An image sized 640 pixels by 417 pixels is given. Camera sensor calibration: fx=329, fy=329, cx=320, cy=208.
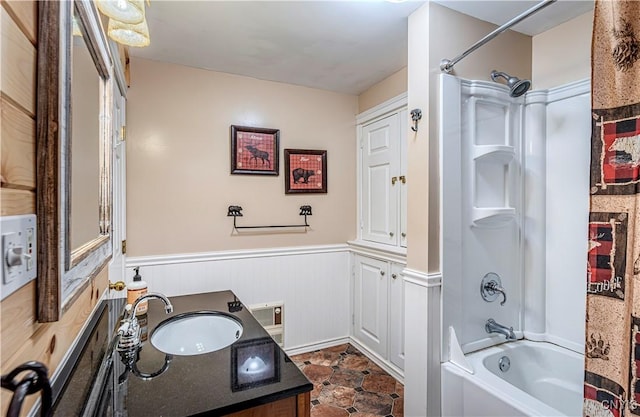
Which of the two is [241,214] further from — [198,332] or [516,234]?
[516,234]

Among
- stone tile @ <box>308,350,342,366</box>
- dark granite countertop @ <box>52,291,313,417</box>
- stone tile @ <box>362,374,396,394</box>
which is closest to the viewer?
dark granite countertop @ <box>52,291,313,417</box>

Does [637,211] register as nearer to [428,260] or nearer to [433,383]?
[428,260]

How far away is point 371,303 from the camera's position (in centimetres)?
284

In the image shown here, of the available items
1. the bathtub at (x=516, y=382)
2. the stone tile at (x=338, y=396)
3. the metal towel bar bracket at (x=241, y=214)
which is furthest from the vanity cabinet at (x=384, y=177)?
the stone tile at (x=338, y=396)

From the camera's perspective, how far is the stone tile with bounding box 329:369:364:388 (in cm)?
245

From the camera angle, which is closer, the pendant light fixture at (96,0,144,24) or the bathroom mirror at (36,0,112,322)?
the bathroom mirror at (36,0,112,322)

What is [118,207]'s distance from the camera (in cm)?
210

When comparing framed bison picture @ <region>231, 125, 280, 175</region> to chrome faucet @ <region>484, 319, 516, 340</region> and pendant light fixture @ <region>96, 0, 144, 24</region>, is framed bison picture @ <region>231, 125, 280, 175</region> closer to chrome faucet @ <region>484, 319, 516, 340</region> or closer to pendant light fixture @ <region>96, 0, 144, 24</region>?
pendant light fixture @ <region>96, 0, 144, 24</region>

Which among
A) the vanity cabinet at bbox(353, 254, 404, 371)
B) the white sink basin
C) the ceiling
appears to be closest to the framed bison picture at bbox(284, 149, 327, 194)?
the ceiling

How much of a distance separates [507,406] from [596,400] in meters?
0.42

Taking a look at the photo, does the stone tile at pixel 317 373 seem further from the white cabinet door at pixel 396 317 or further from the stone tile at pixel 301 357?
the white cabinet door at pixel 396 317

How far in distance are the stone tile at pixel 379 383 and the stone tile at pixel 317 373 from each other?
0.30m

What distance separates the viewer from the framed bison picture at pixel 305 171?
2891 mm

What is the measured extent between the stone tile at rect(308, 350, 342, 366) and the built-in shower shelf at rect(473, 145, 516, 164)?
198 centimetres
